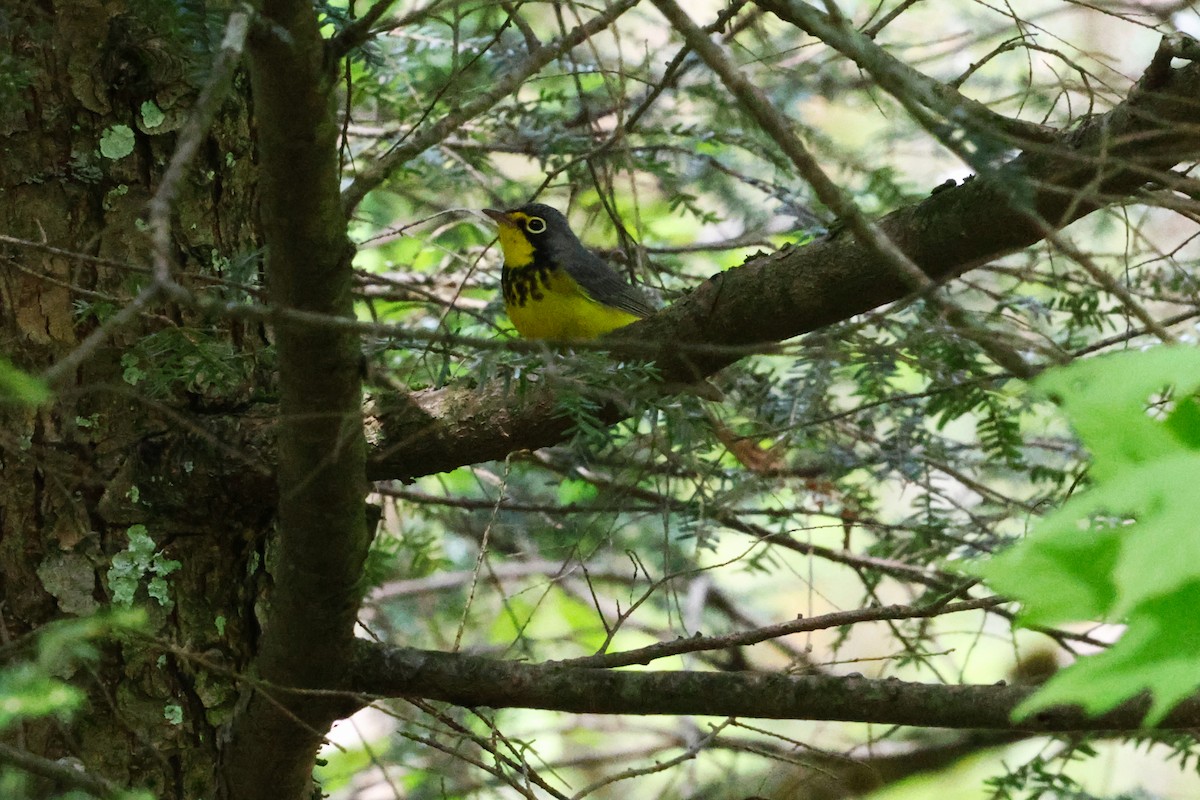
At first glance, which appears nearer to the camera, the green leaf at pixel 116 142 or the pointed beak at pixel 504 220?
the green leaf at pixel 116 142

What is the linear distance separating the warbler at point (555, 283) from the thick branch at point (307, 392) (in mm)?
2475

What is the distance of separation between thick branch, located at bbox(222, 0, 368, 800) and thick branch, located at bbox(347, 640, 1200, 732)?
14 centimetres

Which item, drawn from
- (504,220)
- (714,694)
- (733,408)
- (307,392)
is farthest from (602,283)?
(307,392)

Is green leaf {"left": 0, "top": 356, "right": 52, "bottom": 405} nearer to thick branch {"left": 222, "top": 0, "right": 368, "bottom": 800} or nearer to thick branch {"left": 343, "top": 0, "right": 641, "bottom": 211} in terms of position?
thick branch {"left": 222, "top": 0, "right": 368, "bottom": 800}

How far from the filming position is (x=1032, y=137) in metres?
2.01

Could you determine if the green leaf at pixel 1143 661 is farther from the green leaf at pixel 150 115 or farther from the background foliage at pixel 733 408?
the green leaf at pixel 150 115

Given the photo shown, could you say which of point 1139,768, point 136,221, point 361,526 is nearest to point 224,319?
point 136,221

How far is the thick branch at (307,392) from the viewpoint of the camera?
1.48 metres

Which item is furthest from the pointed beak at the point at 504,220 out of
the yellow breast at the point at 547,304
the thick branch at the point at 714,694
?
the thick branch at the point at 714,694

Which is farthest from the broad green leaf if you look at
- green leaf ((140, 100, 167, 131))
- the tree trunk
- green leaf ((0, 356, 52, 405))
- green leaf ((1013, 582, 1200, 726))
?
green leaf ((140, 100, 167, 131))

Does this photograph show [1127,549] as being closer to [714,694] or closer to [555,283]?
[714,694]

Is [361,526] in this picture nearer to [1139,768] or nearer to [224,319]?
[224,319]

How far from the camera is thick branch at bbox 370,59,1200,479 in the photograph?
1880 millimetres

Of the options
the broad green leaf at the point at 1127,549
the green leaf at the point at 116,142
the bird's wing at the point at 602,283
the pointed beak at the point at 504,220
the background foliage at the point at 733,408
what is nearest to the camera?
the broad green leaf at the point at 1127,549
